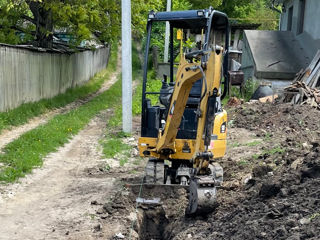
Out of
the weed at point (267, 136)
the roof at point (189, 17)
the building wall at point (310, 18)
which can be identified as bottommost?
the weed at point (267, 136)

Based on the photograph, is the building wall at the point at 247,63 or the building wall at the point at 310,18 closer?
the building wall at the point at 310,18

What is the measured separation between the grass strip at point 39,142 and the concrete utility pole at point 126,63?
1.53 metres

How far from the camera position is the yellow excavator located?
18.8 ft

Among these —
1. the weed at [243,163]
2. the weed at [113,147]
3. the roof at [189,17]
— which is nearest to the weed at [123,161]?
the weed at [113,147]

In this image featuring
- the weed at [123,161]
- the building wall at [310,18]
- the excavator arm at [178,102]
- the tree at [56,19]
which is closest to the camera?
the excavator arm at [178,102]

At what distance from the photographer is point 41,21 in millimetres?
17547

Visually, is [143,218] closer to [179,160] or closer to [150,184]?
[150,184]

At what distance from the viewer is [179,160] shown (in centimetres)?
796

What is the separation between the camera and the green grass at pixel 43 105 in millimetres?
13055

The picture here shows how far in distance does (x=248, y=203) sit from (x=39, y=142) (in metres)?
6.37

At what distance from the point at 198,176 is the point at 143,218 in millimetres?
1764

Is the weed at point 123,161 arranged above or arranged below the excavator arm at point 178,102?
below

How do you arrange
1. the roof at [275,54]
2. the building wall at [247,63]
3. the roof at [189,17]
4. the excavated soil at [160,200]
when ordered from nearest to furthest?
the excavated soil at [160,200] → the roof at [189,17] → the roof at [275,54] → the building wall at [247,63]

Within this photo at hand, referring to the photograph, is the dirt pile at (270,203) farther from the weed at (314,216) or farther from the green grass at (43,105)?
the green grass at (43,105)
